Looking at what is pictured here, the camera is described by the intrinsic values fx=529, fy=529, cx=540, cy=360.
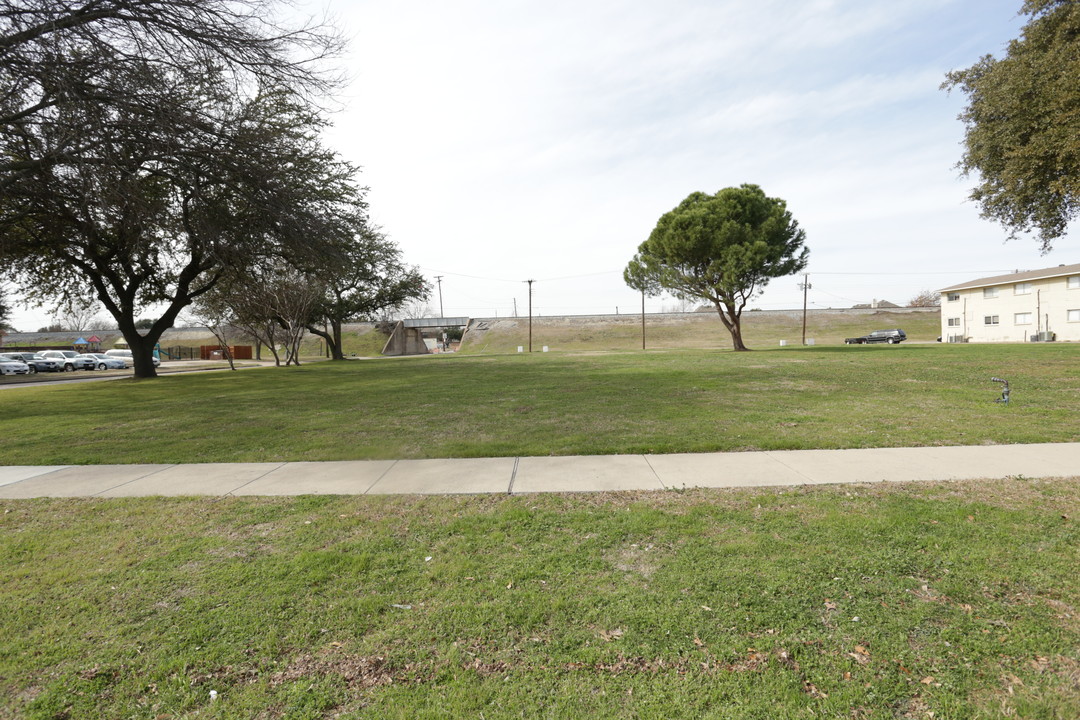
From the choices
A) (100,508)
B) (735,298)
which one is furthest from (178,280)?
(735,298)

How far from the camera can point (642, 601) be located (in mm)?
3264

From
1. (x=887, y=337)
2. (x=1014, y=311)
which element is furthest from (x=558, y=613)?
(x=887, y=337)

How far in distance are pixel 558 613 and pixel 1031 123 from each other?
671 inches

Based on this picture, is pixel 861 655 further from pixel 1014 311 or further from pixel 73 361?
pixel 1014 311

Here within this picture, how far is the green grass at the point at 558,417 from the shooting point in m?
7.75

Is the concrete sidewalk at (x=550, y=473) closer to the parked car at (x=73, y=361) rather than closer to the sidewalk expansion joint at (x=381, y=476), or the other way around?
the sidewalk expansion joint at (x=381, y=476)

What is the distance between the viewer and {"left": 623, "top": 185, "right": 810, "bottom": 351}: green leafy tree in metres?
33.8

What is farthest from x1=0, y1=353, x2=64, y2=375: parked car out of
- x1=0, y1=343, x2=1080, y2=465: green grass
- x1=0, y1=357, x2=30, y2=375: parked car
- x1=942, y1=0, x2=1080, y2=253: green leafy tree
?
x1=942, y1=0, x2=1080, y2=253: green leafy tree

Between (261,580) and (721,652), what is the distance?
9.88 ft

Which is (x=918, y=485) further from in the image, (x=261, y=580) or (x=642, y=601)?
(x=261, y=580)

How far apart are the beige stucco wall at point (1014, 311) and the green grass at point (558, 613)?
5292 cm

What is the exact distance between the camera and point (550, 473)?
247 inches

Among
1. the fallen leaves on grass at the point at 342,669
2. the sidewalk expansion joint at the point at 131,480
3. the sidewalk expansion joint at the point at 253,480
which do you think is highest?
the sidewalk expansion joint at the point at 131,480

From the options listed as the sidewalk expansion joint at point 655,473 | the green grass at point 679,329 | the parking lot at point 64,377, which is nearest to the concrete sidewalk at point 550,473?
the sidewalk expansion joint at point 655,473
